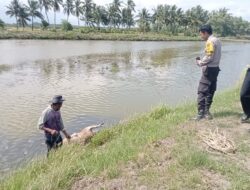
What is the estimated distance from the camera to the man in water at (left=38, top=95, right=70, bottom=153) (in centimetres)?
702

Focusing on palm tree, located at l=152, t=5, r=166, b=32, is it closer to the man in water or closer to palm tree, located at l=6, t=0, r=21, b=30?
palm tree, located at l=6, t=0, r=21, b=30

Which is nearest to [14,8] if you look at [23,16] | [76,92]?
[23,16]

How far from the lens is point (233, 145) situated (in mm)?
6133

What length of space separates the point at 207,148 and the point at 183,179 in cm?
143

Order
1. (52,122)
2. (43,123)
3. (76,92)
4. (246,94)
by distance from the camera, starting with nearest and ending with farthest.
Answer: (43,123) → (52,122) → (246,94) → (76,92)

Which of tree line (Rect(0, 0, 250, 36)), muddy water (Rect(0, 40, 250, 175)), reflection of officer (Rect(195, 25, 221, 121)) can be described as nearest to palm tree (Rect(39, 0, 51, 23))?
tree line (Rect(0, 0, 250, 36))

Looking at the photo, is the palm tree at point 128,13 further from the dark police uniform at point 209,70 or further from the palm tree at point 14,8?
the dark police uniform at point 209,70

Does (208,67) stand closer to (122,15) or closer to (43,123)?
(43,123)

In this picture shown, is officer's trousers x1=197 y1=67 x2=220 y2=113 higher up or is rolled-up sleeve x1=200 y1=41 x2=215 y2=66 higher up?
rolled-up sleeve x1=200 y1=41 x2=215 y2=66

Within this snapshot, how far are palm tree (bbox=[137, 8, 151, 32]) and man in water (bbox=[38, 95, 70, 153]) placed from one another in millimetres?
92654

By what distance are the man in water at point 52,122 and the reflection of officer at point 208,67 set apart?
3.07m

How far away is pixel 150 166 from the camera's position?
17.7 ft

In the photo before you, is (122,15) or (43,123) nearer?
(43,123)

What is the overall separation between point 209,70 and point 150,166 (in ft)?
10.8
